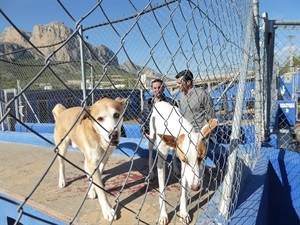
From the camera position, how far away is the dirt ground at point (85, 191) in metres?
2.62

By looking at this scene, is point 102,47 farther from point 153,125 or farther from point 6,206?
point 6,206

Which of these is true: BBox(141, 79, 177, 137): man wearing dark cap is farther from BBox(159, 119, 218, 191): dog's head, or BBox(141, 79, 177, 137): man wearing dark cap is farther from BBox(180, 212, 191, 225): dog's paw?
BBox(180, 212, 191, 225): dog's paw

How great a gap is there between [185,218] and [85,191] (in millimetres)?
1303

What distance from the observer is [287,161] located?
342 cm

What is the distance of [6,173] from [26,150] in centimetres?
144

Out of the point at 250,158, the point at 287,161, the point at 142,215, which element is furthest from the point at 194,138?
the point at 287,161

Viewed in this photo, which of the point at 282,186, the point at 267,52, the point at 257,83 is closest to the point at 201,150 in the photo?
the point at 257,83

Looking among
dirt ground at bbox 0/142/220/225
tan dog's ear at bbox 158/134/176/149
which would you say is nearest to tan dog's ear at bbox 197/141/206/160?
tan dog's ear at bbox 158/134/176/149

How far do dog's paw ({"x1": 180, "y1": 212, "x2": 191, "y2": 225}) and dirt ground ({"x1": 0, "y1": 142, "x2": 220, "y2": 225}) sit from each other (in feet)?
0.17

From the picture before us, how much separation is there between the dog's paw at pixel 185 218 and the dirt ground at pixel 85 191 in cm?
5

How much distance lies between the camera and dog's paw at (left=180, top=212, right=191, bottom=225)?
245 centimetres

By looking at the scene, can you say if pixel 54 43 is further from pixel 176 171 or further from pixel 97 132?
pixel 176 171

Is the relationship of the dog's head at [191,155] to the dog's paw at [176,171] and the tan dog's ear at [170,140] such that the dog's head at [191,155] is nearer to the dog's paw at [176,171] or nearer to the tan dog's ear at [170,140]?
the tan dog's ear at [170,140]

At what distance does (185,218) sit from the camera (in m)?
2.46
